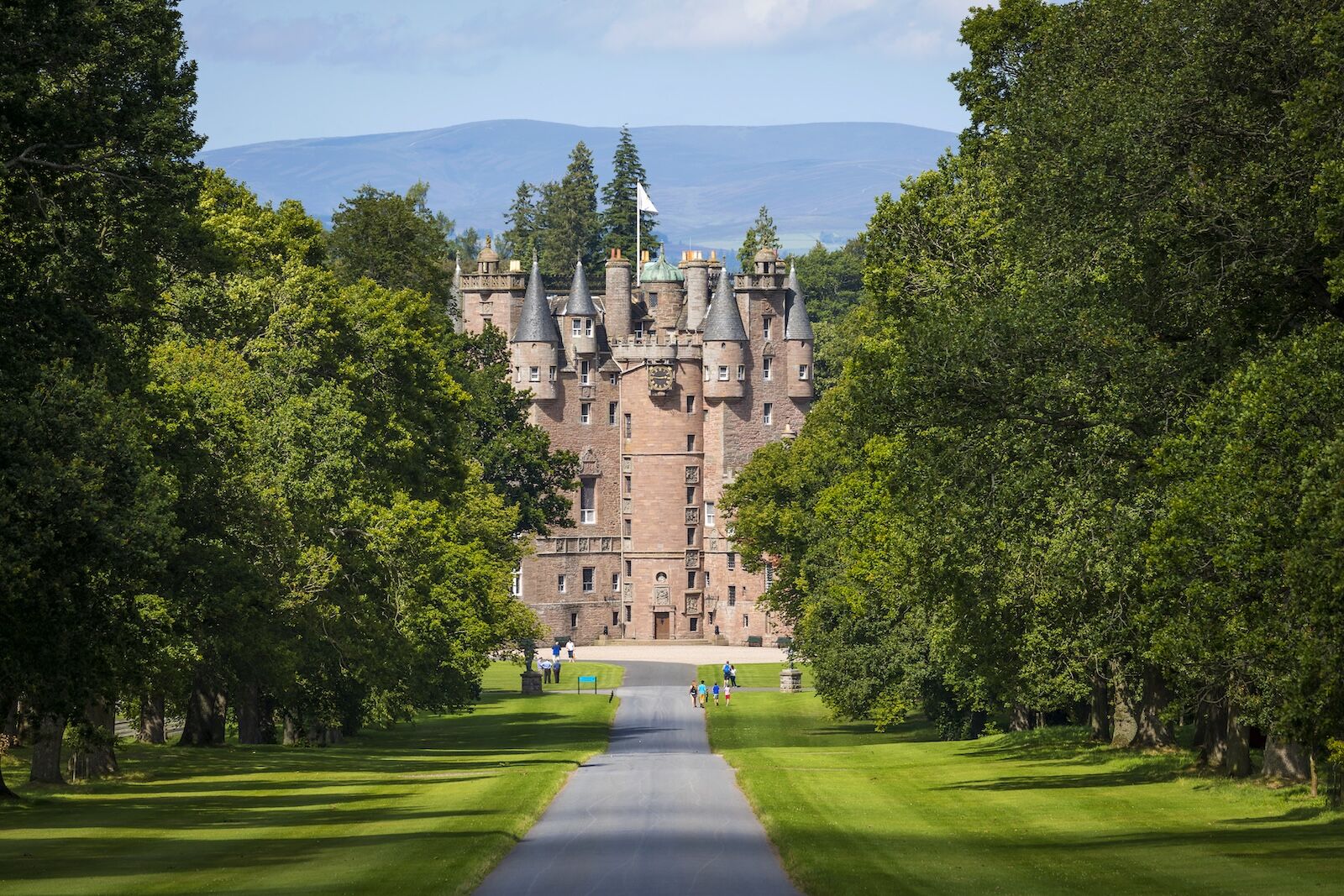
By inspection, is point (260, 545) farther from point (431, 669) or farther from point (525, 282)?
point (525, 282)

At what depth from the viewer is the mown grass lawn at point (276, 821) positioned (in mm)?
24984

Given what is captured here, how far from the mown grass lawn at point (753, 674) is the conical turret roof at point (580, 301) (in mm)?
34034

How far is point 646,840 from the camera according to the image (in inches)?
1171

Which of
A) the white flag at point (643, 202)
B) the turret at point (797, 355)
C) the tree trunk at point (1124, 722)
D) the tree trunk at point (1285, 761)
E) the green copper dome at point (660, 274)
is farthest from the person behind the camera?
the white flag at point (643, 202)

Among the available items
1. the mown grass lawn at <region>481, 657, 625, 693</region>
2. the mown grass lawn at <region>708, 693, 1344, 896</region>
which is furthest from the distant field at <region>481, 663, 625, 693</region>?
the mown grass lawn at <region>708, 693, 1344, 896</region>

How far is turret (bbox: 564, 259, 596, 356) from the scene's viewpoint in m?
137

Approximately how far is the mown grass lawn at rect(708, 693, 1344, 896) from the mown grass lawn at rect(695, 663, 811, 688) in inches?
1876

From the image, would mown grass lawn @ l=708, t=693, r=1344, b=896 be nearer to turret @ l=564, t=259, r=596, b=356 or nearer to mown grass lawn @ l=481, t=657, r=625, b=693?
mown grass lawn @ l=481, t=657, r=625, b=693

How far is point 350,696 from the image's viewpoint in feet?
182

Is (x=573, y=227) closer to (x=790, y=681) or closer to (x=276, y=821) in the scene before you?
(x=790, y=681)

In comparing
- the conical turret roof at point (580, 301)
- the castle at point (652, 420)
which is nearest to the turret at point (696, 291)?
the castle at point (652, 420)

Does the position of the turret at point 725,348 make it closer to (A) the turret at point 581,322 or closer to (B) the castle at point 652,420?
(B) the castle at point 652,420

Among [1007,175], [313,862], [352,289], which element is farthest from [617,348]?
[313,862]

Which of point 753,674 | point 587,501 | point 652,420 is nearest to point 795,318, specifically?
point 652,420
